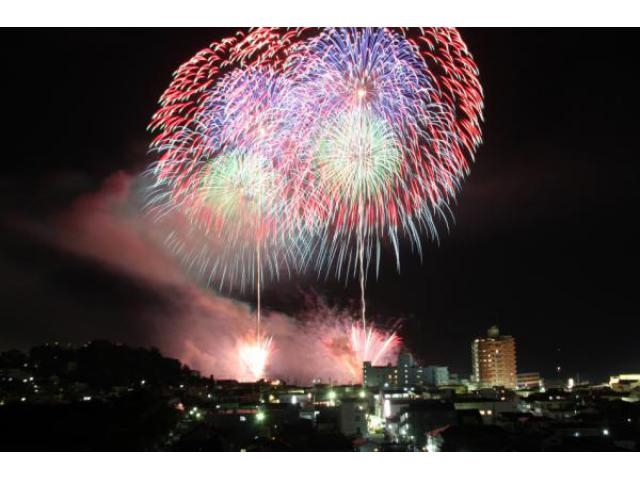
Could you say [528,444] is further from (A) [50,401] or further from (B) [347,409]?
(A) [50,401]

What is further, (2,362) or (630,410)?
(2,362)

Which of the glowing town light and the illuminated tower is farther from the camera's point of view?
the illuminated tower

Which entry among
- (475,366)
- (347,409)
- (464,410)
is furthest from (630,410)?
(475,366)

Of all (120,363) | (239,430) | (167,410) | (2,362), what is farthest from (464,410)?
(2,362)

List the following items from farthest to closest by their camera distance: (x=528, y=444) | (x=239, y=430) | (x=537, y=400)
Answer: (x=537, y=400) → (x=239, y=430) → (x=528, y=444)

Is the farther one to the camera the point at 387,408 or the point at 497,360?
the point at 497,360

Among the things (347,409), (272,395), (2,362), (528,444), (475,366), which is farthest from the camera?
(475,366)

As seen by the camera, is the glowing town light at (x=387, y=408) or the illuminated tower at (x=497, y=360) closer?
the glowing town light at (x=387, y=408)
